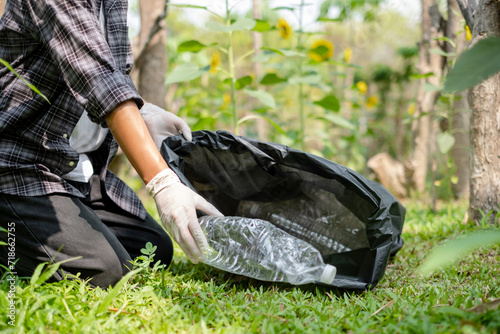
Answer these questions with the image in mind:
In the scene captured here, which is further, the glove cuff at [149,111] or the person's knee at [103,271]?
the glove cuff at [149,111]

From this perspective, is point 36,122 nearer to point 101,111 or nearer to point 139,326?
point 101,111

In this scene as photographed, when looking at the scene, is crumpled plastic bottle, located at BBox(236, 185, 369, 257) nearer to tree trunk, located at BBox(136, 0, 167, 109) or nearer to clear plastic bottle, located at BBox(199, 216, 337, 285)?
clear plastic bottle, located at BBox(199, 216, 337, 285)


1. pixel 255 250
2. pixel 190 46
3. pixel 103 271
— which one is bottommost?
pixel 103 271

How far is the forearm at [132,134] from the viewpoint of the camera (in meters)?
1.15

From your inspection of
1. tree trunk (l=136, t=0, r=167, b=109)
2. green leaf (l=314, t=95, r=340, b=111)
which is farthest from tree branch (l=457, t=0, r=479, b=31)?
tree trunk (l=136, t=0, r=167, b=109)

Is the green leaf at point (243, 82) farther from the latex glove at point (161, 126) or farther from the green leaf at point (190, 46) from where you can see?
the latex glove at point (161, 126)

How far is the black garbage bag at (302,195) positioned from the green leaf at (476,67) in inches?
23.6

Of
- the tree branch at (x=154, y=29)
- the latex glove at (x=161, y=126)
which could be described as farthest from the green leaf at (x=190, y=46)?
the latex glove at (x=161, y=126)

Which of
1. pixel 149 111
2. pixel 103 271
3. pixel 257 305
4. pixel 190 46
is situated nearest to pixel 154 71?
pixel 190 46

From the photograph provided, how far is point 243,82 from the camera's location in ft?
7.70

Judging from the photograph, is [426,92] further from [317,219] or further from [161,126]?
[161,126]

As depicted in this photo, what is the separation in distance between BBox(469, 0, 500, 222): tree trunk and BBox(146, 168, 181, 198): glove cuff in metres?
1.29

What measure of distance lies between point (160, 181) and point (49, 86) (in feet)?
1.61

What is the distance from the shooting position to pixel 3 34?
1.24 meters
